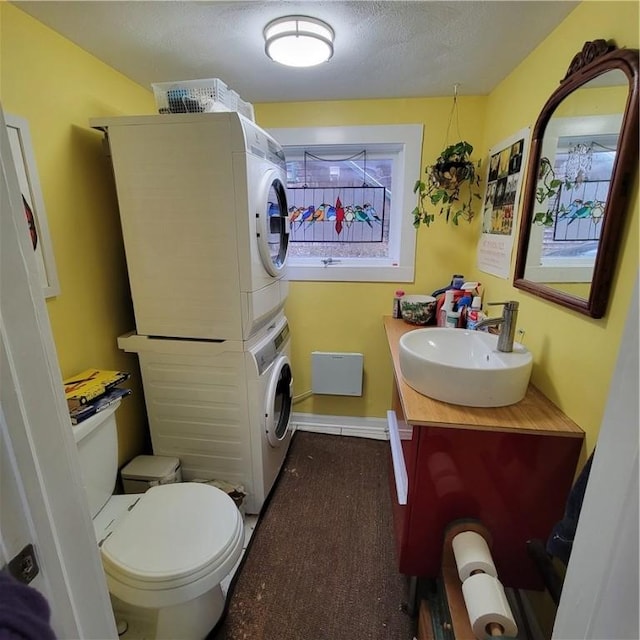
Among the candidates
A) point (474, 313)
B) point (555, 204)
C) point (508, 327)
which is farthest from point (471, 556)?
point (555, 204)

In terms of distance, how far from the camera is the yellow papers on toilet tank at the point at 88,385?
1277mm

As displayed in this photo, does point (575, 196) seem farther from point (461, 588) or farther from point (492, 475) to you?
point (461, 588)

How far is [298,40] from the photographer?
4.42ft

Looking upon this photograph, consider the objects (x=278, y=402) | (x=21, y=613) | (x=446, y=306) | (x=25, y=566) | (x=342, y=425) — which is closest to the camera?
(x=21, y=613)

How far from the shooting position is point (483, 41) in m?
1.42

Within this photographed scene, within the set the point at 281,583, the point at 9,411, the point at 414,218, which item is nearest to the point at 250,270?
the point at 9,411

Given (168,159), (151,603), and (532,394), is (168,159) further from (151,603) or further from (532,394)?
(532,394)

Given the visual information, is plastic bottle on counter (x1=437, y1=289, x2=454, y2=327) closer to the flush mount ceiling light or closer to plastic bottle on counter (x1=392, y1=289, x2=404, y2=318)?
plastic bottle on counter (x1=392, y1=289, x2=404, y2=318)

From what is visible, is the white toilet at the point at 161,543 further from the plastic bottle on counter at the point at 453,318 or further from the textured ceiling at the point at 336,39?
the textured ceiling at the point at 336,39

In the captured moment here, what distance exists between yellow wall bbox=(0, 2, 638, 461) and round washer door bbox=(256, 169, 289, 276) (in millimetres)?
513

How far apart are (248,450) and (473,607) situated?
1093mm

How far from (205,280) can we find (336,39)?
3.74ft

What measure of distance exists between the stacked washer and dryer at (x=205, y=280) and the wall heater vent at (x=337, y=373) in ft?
2.07

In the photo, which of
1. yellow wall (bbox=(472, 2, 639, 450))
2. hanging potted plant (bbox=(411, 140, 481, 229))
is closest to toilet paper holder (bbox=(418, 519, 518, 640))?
yellow wall (bbox=(472, 2, 639, 450))
